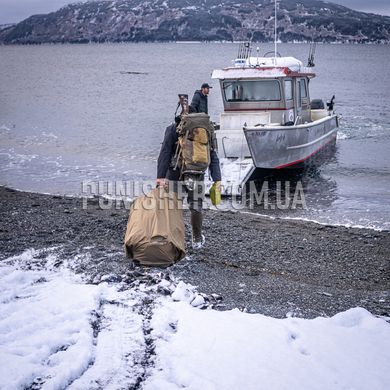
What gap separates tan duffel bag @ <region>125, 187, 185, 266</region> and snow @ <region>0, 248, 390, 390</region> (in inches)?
20.9

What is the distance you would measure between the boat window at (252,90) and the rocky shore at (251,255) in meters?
5.55

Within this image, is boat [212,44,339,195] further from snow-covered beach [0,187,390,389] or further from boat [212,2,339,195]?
snow-covered beach [0,187,390,389]

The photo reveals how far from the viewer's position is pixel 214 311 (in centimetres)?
469

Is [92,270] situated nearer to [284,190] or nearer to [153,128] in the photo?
[284,190]

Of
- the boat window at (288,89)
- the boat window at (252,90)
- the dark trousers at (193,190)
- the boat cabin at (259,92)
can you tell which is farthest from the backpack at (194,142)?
the boat window at (288,89)

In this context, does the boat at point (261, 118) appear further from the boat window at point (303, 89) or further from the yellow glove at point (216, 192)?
the yellow glove at point (216, 192)

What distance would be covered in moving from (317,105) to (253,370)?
18.0 meters

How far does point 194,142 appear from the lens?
20.0ft

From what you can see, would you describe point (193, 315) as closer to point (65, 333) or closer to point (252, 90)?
point (65, 333)

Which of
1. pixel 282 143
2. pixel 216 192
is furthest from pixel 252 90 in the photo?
pixel 216 192

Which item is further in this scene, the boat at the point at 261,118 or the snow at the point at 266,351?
the boat at the point at 261,118

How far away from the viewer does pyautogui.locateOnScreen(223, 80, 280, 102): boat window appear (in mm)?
14109

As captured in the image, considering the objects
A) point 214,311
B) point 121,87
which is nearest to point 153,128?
point 214,311

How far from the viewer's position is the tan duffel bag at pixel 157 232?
18.6ft
